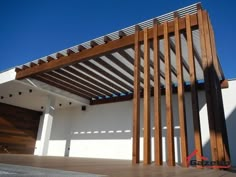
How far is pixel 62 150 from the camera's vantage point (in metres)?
11.4

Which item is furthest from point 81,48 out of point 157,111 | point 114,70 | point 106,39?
point 157,111

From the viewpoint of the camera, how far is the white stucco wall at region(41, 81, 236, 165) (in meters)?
7.68

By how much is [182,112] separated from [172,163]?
3.31 ft

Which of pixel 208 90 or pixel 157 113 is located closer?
Answer: pixel 208 90

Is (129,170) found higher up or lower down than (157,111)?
lower down

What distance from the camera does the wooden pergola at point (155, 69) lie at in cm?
391

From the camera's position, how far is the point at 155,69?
4609mm

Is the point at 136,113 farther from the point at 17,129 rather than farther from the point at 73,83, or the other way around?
the point at 17,129

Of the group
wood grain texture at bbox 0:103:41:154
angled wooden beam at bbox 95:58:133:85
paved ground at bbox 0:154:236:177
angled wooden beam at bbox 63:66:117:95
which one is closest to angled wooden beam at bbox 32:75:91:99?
angled wooden beam at bbox 63:66:117:95

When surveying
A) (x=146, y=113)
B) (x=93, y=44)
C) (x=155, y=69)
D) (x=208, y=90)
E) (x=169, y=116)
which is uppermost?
(x=93, y=44)

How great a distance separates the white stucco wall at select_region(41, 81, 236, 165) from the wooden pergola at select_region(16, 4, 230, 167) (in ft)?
2.23

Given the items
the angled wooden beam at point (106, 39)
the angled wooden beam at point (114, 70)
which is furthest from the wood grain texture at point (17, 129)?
the angled wooden beam at point (106, 39)

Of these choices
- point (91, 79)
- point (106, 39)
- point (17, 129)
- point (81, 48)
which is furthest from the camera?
point (17, 129)

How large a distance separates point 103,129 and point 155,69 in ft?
21.0
